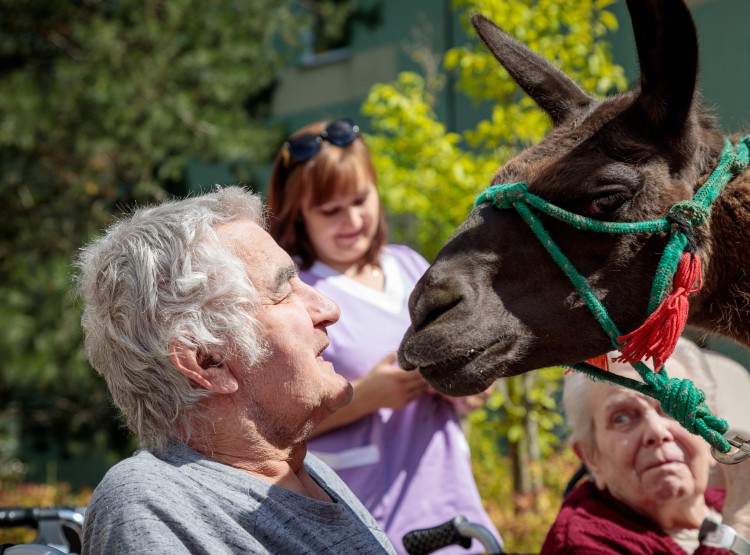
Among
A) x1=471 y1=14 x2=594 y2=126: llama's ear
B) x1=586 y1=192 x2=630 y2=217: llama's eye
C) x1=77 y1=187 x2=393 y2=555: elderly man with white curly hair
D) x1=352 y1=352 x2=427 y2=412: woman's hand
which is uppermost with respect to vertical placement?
x1=471 y1=14 x2=594 y2=126: llama's ear

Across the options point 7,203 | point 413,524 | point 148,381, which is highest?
point 148,381

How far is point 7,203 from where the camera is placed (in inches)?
427

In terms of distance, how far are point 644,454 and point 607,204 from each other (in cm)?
90

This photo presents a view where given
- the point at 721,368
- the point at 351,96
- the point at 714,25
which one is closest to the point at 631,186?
the point at 721,368

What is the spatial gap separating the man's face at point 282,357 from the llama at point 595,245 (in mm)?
234

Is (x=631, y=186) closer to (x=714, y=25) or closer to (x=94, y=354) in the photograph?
(x=94, y=354)

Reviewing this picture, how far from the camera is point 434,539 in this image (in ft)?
9.20

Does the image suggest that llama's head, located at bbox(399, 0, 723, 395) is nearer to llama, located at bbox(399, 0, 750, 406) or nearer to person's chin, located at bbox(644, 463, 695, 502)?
llama, located at bbox(399, 0, 750, 406)

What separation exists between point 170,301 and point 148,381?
20 centimetres

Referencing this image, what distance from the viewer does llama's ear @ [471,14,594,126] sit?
8.71 feet

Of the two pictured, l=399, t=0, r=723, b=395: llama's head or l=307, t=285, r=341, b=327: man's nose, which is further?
l=307, t=285, r=341, b=327: man's nose

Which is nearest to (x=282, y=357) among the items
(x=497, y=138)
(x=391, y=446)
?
(x=391, y=446)

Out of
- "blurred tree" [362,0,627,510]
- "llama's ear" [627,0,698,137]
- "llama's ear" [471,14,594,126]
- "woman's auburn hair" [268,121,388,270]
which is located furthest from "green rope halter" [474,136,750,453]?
"blurred tree" [362,0,627,510]

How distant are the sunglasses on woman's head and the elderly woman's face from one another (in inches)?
54.0
